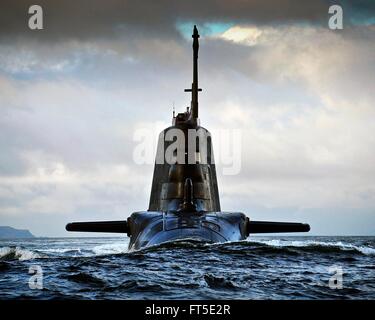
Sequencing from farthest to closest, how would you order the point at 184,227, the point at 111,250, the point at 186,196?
the point at 111,250 < the point at 186,196 < the point at 184,227

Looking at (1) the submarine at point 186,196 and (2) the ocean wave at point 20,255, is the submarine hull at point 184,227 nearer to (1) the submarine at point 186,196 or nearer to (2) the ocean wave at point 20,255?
(1) the submarine at point 186,196

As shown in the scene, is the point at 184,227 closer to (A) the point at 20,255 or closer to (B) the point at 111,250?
(A) the point at 20,255

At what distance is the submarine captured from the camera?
17.1 m

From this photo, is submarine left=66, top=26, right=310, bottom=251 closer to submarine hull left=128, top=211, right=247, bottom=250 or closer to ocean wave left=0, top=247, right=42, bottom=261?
submarine hull left=128, top=211, right=247, bottom=250

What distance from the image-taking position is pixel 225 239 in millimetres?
16109

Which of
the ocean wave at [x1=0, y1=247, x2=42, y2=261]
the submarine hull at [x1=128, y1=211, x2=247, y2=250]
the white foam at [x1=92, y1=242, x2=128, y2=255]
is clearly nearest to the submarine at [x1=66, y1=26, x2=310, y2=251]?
the submarine hull at [x1=128, y1=211, x2=247, y2=250]

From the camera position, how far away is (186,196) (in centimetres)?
1775

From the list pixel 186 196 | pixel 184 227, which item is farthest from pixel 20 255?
pixel 184 227

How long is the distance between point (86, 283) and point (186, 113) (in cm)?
1335

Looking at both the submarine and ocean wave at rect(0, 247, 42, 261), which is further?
ocean wave at rect(0, 247, 42, 261)

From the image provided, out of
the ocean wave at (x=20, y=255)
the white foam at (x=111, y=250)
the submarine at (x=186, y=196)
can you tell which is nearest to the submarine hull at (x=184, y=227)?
the submarine at (x=186, y=196)

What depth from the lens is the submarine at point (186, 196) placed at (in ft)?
56.2
